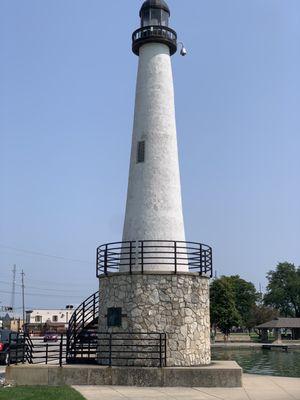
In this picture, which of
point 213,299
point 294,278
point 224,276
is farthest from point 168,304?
point 294,278

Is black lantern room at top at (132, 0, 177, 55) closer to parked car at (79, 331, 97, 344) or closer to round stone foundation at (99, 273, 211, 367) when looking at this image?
round stone foundation at (99, 273, 211, 367)

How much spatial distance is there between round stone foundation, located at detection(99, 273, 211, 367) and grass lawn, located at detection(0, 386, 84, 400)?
329cm

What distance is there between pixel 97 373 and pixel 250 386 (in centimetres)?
461

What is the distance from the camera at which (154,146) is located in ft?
62.9

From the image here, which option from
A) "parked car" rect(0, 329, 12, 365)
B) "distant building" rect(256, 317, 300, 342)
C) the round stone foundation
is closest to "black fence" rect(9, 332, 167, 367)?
the round stone foundation

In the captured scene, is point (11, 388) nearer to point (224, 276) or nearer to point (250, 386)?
point (250, 386)

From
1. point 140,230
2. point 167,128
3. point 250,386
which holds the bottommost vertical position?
point 250,386

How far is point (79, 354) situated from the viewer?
62.1 ft

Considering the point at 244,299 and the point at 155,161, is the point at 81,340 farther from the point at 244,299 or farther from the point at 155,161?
the point at 244,299

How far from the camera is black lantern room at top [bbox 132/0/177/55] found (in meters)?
20.1

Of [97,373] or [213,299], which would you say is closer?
[97,373]

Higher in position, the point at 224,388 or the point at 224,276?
the point at 224,276

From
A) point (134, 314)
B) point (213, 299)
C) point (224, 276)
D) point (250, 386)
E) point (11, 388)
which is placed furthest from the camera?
point (224, 276)

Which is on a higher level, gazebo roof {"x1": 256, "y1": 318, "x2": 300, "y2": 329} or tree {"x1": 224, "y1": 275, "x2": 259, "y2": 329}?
tree {"x1": 224, "y1": 275, "x2": 259, "y2": 329}
